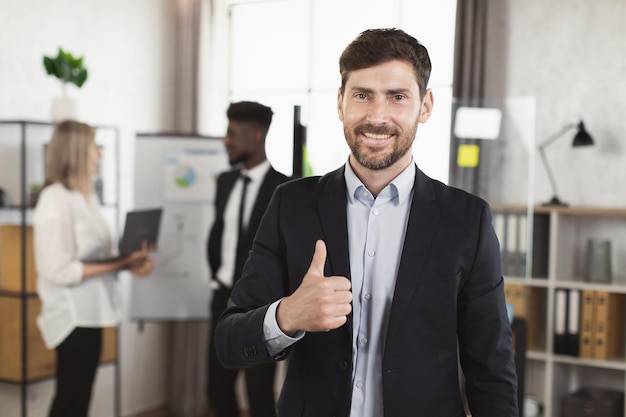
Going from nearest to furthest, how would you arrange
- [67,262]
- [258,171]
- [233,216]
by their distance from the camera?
[67,262]
[258,171]
[233,216]

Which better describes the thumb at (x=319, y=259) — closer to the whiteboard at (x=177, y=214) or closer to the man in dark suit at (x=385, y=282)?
the man in dark suit at (x=385, y=282)

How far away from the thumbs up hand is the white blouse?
2.53m

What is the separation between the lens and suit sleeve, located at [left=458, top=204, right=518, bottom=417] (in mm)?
1583

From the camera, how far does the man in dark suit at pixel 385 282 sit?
1554 mm

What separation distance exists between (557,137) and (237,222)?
2105 mm

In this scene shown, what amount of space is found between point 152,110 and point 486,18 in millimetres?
2395

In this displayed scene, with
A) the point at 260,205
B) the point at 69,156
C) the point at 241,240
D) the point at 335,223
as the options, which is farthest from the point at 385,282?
the point at 69,156

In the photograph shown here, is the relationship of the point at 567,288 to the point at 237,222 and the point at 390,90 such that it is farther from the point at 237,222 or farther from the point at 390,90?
the point at 390,90

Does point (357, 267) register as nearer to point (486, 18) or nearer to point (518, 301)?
point (518, 301)

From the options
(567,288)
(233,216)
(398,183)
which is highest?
(398,183)

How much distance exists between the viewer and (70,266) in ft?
12.4

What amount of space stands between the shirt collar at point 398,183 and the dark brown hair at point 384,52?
0.56 feet

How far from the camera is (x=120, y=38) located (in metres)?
5.15

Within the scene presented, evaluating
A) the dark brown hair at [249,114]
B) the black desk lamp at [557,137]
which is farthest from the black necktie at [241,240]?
the black desk lamp at [557,137]
